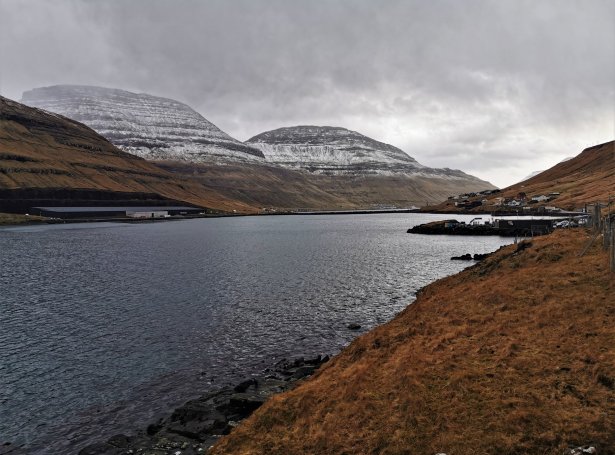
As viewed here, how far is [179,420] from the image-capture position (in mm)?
24344

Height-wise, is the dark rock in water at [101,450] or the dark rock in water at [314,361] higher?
the dark rock in water at [314,361]

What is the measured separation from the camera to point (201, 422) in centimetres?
2359

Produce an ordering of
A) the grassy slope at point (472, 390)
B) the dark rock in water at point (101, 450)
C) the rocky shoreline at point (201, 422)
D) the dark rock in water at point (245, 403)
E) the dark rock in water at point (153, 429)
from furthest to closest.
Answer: the dark rock in water at point (245, 403) → the dark rock in water at point (153, 429) → the dark rock in water at point (101, 450) → the rocky shoreline at point (201, 422) → the grassy slope at point (472, 390)

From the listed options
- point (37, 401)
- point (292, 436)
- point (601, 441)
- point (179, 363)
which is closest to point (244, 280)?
point (179, 363)

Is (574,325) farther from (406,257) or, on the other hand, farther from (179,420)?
(406,257)

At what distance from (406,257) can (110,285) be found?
201 ft

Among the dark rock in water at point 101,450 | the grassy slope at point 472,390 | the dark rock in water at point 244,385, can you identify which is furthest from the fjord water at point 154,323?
the grassy slope at point 472,390

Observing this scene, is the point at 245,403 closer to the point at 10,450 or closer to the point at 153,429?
the point at 153,429

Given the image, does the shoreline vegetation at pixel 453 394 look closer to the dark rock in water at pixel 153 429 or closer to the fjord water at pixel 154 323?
the dark rock in water at pixel 153 429

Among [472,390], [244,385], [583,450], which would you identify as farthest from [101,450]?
[583,450]

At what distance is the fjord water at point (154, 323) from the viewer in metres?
27.2

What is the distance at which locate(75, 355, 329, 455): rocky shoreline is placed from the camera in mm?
21438

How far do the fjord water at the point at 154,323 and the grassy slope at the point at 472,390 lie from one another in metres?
11.2

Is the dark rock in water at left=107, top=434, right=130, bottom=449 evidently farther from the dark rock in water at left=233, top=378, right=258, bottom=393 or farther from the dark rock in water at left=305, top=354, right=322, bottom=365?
the dark rock in water at left=305, top=354, right=322, bottom=365
